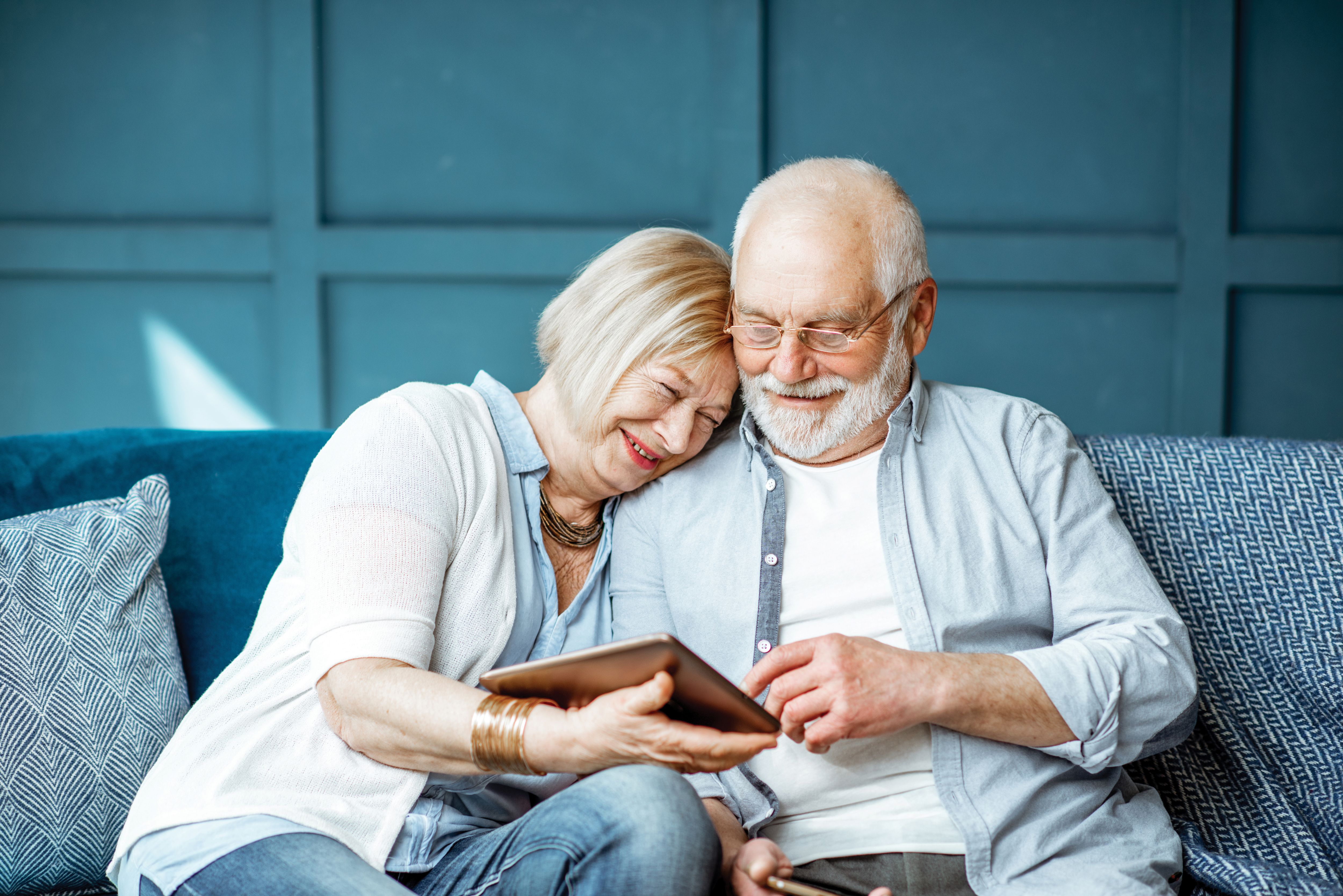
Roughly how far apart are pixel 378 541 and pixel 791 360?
632 mm

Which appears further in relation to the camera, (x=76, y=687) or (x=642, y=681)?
(x=76, y=687)

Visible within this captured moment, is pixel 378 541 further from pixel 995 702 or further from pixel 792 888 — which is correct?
pixel 995 702

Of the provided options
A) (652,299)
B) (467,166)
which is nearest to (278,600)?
(652,299)

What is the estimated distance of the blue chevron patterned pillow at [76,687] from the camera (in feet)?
4.90

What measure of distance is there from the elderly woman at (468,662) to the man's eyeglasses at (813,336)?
0.06 m

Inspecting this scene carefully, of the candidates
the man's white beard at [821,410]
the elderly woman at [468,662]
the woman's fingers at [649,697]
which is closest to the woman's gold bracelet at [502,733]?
the elderly woman at [468,662]

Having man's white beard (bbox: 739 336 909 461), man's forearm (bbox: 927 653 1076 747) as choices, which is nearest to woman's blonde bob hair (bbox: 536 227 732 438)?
man's white beard (bbox: 739 336 909 461)

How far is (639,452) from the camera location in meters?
1.58

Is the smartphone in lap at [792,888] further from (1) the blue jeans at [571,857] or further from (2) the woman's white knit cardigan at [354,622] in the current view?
(2) the woman's white knit cardigan at [354,622]

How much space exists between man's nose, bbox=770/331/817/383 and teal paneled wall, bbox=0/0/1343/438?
1837 millimetres

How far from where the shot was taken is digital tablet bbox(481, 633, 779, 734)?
1076 millimetres

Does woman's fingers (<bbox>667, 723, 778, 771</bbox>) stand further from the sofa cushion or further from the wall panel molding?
the wall panel molding

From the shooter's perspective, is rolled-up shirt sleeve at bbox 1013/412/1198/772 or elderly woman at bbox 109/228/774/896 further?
rolled-up shirt sleeve at bbox 1013/412/1198/772

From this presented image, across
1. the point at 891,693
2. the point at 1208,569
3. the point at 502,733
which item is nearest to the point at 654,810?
the point at 502,733
